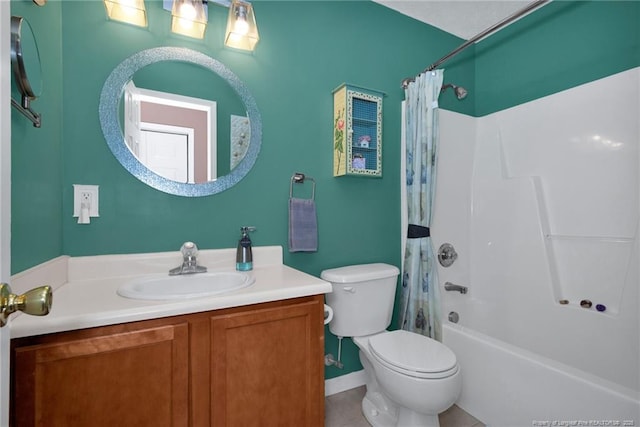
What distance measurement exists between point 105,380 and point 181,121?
3.61 feet

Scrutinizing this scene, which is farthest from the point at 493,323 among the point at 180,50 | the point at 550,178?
the point at 180,50

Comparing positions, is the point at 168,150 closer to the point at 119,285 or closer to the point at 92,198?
the point at 92,198

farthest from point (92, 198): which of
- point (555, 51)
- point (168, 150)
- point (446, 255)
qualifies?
point (555, 51)

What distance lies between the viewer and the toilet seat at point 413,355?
1207 millimetres

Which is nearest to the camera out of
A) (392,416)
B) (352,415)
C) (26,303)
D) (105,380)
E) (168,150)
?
(26,303)

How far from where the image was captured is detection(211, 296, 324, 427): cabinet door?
0.96 metres

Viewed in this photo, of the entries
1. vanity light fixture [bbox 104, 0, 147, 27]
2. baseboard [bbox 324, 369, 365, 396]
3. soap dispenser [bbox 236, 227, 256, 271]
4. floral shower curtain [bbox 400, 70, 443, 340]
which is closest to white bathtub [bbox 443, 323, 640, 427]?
floral shower curtain [bbox 400, 70, 443, 340]

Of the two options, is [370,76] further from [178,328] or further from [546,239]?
[178,328]

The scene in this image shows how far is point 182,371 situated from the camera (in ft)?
2.97

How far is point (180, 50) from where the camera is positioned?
139cm

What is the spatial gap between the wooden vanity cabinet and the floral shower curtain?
845mm

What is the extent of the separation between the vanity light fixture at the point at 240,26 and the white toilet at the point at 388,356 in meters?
1.30

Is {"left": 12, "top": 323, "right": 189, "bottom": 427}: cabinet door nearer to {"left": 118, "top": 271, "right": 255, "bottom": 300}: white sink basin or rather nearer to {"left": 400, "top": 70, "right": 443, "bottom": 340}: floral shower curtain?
{"left": 118, "top": 271, "right": 255, "bottom": 300}: white sink basin

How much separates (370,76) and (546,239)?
1.53 metres
